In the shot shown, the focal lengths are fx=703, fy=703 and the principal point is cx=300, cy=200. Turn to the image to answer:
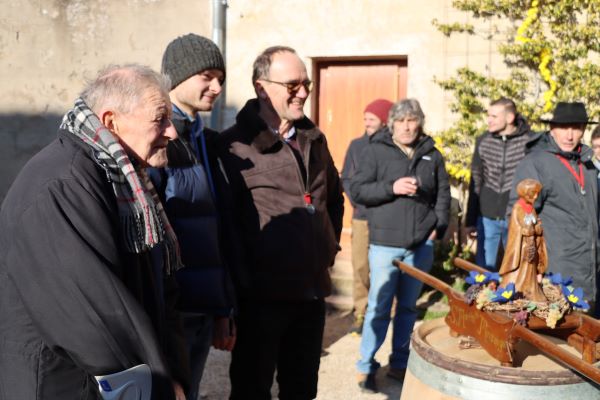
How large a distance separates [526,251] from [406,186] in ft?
5.90

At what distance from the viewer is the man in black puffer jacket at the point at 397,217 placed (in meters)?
4.71

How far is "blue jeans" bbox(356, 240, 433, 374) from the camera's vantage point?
15.5 ft

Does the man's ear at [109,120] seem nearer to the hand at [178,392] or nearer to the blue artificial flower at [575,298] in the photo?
the hand at [178,392]

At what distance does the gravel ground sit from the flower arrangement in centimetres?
207

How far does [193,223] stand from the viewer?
8.82 ft

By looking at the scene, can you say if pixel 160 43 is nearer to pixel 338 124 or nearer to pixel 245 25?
pixel 245 25

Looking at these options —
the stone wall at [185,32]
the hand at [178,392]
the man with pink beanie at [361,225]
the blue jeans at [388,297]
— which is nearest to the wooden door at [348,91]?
the stone wall at [185,32]

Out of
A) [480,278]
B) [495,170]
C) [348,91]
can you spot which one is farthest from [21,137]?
[480,278]

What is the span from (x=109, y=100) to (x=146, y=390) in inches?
31.6

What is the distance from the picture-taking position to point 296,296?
308 centimetres

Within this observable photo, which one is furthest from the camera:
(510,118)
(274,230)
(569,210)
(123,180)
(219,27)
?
(219,27)

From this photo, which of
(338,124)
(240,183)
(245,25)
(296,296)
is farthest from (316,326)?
(245,25)

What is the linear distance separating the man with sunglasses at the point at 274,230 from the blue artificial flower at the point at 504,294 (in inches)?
32.2

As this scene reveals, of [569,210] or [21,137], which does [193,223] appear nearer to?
[569,210]
